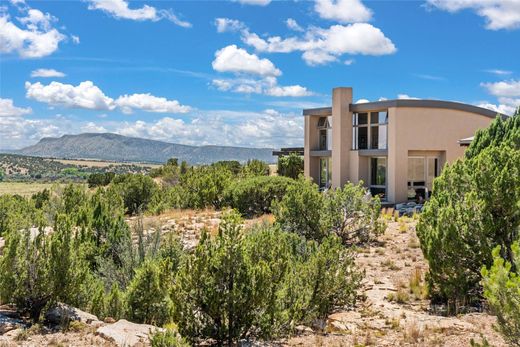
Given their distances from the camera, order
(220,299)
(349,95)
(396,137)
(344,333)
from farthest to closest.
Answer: (349,95) → (396,137) → (344,333) → (220,299)

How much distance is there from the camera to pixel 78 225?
44.6 feet

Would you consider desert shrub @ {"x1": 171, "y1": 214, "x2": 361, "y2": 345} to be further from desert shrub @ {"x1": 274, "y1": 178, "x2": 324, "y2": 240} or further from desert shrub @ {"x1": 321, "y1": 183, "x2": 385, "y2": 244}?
desert shrub @ {"x1": 321, "y1": 183, "x2": 385, "y2": 244}

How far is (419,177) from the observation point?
24188 mm

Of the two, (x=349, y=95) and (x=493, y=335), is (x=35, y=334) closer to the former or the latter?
(x=493, y=335)

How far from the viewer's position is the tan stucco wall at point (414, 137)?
23266 millimetres

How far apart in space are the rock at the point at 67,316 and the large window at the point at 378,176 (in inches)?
734

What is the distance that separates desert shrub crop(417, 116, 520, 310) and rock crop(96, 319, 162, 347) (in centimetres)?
511

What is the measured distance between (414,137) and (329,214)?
11.1 metres

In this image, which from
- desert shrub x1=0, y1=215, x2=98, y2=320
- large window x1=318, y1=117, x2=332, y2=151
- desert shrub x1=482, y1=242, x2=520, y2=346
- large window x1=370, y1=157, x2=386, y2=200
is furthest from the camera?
large window x1=318, y1=117, x2=332, y2=151

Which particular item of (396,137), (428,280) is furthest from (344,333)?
(396,137)

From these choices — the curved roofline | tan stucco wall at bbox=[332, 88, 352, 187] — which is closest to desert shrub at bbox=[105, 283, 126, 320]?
the curved roofline

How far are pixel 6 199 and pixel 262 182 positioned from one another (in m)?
10.5

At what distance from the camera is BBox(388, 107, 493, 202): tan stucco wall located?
76.3ft

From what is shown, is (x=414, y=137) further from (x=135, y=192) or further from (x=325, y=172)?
(x=135, y=192)
